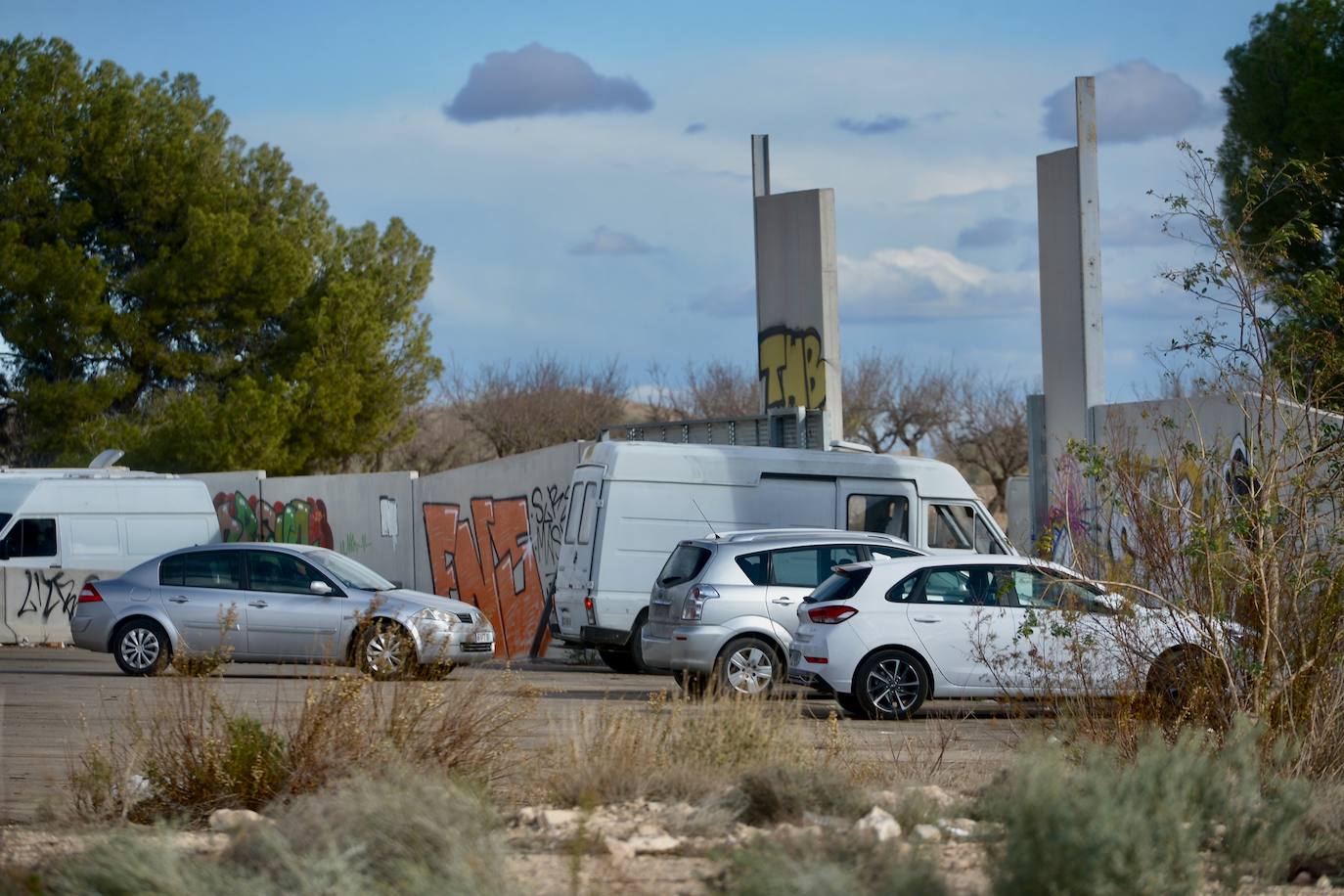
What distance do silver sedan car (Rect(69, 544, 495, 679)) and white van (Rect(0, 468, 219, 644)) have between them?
19.0 ft

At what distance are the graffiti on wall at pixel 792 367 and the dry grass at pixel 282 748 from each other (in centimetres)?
1681

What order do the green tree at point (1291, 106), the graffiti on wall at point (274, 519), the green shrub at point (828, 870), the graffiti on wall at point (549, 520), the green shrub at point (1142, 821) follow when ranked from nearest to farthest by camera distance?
the green shrub at point (828, 870) → the green shrub at point (1142, 821) → the graffiti on wall at point (549, 520) → the green tree at point (1291, 106) → the graffiti on wall at point (274, 519)

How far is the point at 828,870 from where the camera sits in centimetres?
470

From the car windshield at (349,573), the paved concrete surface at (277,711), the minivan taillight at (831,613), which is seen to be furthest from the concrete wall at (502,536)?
the minivan taillight at (831,613)

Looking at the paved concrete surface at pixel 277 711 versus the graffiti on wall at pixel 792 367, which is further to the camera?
the graffiti on wall at pixel 792 367

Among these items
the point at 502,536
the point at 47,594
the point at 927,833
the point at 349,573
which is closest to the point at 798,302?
the point at 502,536

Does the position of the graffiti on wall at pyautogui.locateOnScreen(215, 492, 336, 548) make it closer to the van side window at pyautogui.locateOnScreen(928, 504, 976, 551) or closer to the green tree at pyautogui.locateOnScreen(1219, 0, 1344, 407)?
the van side window at pyautogui.locateOnScreen(928, 504, 976, 551)

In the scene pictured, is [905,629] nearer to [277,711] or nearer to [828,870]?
[277,711]

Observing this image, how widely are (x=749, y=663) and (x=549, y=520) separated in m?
7.44

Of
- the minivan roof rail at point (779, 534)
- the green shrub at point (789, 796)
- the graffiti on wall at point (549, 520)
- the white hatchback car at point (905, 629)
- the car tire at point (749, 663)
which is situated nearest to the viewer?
the green shrub at point (789, 796)

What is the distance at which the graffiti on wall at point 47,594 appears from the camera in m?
22.9

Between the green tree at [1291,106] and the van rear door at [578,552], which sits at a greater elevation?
the green tree at [1291,106]

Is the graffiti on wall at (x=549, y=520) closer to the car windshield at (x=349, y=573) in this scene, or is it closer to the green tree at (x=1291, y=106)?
the car windshield at (x=349, y=573)

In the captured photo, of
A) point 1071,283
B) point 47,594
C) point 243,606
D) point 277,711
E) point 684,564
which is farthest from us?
point 47,594
